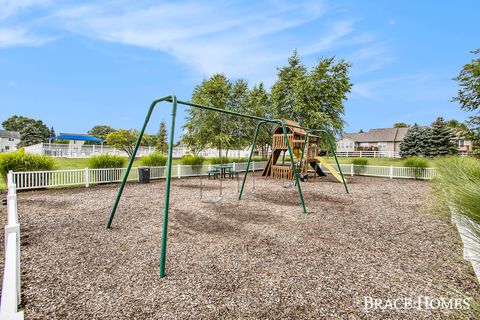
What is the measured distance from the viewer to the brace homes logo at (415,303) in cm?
245

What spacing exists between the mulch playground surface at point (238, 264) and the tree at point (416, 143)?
1206 inches

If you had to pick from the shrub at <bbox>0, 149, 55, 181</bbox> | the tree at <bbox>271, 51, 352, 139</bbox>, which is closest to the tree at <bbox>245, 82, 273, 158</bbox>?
the tree at <bbox>271, 51, 352, 139</bbox>

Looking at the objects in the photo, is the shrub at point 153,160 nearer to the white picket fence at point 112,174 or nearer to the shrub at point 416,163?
the white picket fence at point 112,174

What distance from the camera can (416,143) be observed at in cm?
3119

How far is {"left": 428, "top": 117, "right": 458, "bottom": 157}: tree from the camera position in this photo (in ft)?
95.7

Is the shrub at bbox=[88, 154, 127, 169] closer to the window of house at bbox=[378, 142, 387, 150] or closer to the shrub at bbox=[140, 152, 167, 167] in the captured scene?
the shrub at bbox=[140, 152, 167, 167]

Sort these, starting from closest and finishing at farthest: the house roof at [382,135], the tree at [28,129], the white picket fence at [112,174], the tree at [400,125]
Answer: the white picket fence at [112,174] → the house roof at [382,135] → the tree at [28,129] → the tree at [400,125]

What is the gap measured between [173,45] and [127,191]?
7.01 m

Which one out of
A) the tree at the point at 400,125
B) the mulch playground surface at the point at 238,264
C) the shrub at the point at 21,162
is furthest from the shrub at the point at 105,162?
the tree at the point at 400,125

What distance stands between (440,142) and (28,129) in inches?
2926

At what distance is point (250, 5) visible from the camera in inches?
323

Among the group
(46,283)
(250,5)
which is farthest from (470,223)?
(250,5)

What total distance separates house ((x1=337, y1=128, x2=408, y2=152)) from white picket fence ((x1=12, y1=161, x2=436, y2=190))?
1156 inches

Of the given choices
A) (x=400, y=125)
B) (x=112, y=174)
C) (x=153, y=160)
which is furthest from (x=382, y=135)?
(x=112, y=174)
